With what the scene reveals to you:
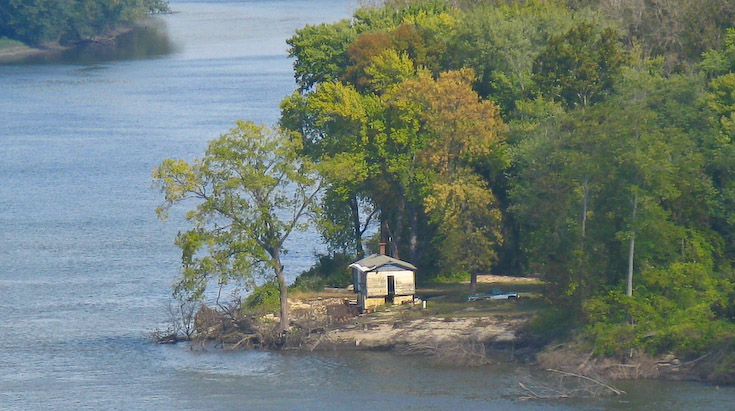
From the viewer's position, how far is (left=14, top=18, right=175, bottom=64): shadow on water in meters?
134

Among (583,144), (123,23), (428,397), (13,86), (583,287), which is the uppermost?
(123,23)

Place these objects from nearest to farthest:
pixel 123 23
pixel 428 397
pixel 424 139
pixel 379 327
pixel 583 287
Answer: pixel 428 397 < pixel 583 287 < pixel 379 327 < pixel 424 139 < pixel 123 23

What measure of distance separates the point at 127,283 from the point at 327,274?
841 centimetres

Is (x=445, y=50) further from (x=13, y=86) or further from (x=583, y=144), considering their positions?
(x=13, y=86)

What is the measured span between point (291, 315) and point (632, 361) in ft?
41.5

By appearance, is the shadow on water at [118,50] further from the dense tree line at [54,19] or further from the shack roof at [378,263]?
the shack roof at [378,263]

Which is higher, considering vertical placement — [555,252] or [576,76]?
[576,76]

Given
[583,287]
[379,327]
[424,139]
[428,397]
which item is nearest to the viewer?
[428,397]

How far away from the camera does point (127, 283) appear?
5259 centimetres

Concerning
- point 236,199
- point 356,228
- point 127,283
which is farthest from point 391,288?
point 127,283

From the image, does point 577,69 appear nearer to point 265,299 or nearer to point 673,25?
point 673,25

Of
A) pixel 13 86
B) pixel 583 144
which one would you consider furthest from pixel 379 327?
pixel 13 86

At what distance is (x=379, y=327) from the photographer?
142 ft

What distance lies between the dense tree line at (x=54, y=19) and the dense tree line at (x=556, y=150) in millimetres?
90340
